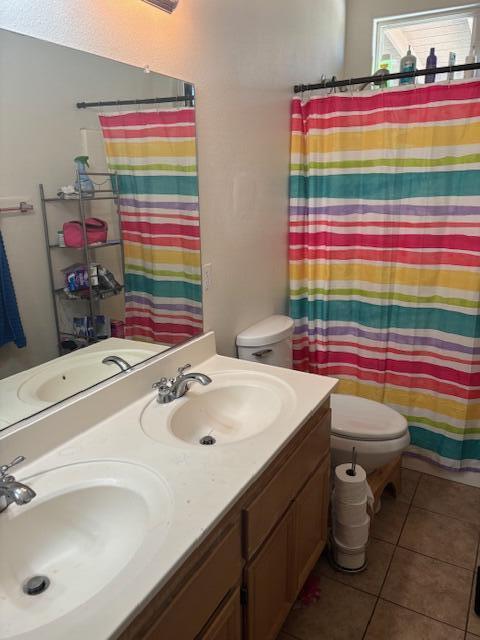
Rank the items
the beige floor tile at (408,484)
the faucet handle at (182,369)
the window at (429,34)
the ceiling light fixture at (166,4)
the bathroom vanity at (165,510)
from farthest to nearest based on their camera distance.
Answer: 1. the window at (429,34)
2. the beige floor tile at (408,484)
3. the faucet handle at (182,369)
4. the ceiling light fixture at (166,4)
5. the bathroom vanity at (165,510)

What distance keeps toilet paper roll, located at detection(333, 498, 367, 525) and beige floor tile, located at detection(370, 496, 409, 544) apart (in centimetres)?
34

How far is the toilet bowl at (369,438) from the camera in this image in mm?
1957

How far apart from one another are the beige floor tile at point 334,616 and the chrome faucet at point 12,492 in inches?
47.1

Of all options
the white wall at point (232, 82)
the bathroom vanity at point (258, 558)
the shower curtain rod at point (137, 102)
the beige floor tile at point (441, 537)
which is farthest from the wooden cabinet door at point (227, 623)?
the shower curtain rod at point (137, 102)

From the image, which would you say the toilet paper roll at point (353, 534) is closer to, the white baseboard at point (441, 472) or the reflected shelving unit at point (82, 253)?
Answer: the white baseboard at point (441, 472)

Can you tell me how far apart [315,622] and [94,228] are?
157cm

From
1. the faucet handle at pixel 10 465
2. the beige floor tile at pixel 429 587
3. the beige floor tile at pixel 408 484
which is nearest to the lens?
the faucet handle at pixel 10 465

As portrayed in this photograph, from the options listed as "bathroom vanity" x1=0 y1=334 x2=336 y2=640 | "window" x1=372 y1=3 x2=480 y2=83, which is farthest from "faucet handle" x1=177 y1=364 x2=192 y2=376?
"window" x1=372 y1=3 x2=480 y2=83

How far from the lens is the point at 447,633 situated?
164 centimetres

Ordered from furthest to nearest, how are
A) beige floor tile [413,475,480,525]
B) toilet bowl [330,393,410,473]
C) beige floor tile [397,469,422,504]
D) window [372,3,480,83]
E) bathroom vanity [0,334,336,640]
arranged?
window [372,3,480,83] < beige floor tile [397,469,422,504] < beige floor tile [413,475,480,525] < toilet bowl [330,393,410,473] < bathroom vanity [0,334,336,640]

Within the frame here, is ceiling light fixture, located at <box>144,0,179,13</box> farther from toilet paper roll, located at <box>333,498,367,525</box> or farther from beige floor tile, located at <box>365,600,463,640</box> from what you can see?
beige floor tile, located at <box>365,600,463,640</box>

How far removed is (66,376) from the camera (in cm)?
130

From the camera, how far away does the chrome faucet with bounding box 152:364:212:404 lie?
150 centimetres

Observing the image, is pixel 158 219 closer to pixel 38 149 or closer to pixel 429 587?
pixel 38 149
